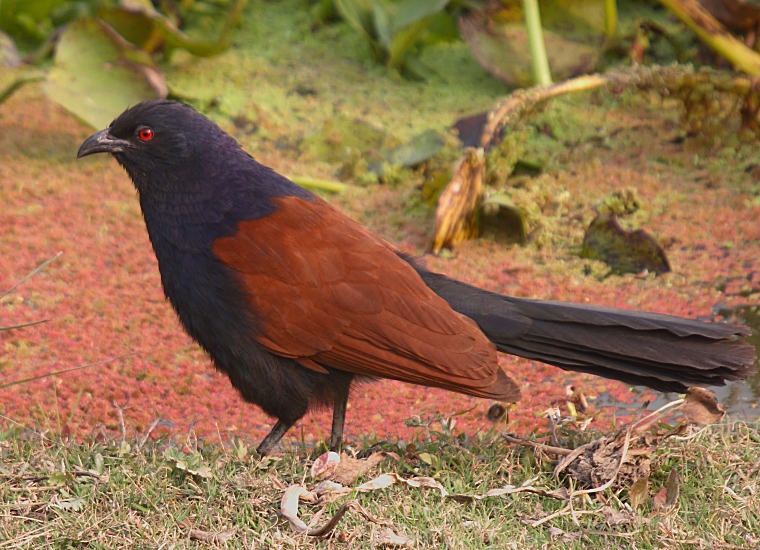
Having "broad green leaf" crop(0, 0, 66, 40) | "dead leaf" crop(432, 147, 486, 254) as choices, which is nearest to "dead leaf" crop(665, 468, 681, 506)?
"dead leaf" crop(432, 147, 486, 254)

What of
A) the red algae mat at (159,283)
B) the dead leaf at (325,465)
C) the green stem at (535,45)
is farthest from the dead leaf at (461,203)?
the dead leaf at (325,465)

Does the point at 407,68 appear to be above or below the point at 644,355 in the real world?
above

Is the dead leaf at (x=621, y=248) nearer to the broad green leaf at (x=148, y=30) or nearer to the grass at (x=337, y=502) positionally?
the grass at (x=337, y=502)

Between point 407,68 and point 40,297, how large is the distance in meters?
2.97

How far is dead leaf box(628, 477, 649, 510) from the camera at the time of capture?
2.74 meters

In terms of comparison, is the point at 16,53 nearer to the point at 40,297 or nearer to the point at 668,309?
the point at 40,297

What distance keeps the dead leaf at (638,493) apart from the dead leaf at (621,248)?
5.69 feet

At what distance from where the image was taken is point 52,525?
2.56m

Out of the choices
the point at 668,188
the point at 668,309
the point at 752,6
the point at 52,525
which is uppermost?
the point at 752,6

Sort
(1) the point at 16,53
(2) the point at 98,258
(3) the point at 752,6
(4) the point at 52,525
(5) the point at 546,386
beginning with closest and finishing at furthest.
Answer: (4) the point at 52,525 < (5) the point at 546,386 < (2) the point at 98,258 < (3) the point at 752,6 < (1) the point at 16,53

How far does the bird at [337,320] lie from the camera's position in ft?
9.56

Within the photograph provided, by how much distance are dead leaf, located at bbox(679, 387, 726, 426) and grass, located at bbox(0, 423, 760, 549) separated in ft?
0.40

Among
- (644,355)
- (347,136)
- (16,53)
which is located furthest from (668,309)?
(16,53)

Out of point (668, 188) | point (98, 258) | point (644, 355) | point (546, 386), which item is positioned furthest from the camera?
point (668, 188)
